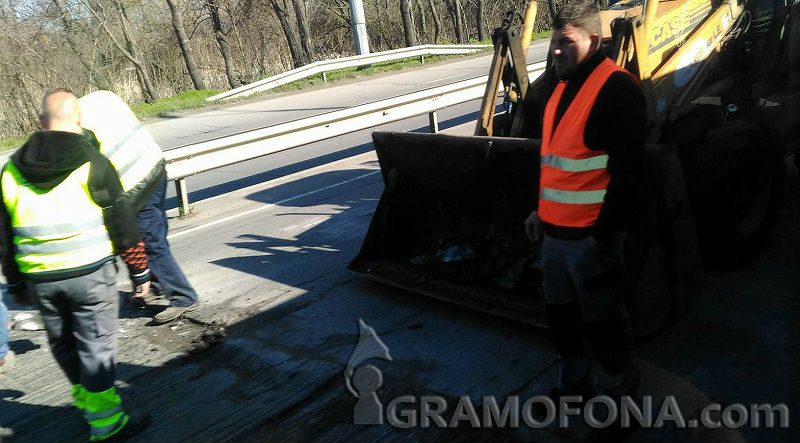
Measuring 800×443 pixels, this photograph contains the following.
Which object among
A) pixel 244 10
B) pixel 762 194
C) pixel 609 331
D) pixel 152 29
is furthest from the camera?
pixel 244 10

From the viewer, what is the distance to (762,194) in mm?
5496

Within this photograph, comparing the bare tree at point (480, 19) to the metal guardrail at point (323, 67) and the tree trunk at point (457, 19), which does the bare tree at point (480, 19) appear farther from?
the metal guardrail at point (323, 67)

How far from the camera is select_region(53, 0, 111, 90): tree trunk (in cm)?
2383

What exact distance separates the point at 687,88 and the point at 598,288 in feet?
9.90

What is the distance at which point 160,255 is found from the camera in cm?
562

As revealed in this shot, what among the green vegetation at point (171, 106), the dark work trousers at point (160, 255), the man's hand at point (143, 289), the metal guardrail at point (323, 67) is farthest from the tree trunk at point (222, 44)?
the man's hand at point (143, 289)

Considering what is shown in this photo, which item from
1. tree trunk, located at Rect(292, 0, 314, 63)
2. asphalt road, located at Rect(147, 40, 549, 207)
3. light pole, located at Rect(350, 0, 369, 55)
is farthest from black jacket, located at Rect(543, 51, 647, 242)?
tree trunk, located at Rect(292, 0, 314, 63)

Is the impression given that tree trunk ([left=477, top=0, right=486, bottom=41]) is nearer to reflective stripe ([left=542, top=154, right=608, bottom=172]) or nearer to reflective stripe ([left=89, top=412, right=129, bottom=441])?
reflective stripe ([left=542, top=154, right=608, bottom=172])

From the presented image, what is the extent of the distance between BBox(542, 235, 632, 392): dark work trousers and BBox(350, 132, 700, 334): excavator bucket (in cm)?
33

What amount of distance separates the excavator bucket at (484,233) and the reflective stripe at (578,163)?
0.53m

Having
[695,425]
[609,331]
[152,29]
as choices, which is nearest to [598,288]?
[609,331]

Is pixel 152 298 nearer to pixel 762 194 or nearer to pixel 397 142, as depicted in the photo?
pixel 397 142

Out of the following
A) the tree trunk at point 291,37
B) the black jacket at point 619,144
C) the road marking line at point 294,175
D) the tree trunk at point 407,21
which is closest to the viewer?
the black jacket at point 619,144

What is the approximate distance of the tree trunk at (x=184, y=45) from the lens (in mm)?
25719
